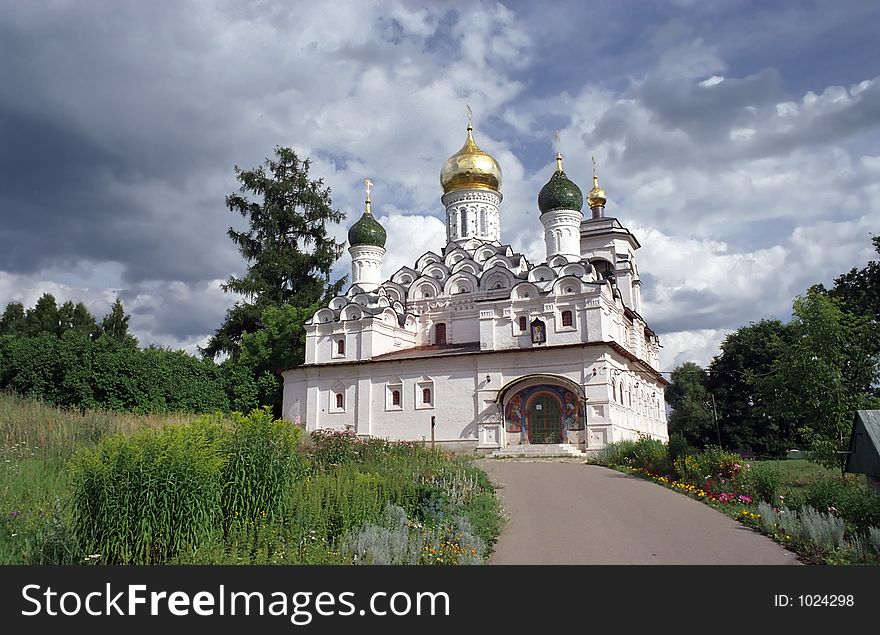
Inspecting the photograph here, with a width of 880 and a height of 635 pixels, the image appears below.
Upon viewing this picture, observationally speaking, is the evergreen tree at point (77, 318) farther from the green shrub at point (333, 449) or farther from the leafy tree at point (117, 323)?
the green shrub at point (333, 449)

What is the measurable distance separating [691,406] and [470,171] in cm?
2560

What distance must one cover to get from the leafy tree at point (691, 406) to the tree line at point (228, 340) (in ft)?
75.8

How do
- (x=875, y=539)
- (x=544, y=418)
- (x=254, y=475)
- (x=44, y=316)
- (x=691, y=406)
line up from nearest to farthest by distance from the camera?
(x=254, y=475), (x=875, y=539), (x=544, y=418), (x=44, y=316), (x=691, y=406)

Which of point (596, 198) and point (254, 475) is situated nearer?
point (254, 475)

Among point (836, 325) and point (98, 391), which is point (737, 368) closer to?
point (836, 325)

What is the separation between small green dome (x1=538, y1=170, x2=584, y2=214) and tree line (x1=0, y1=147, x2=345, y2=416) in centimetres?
1281

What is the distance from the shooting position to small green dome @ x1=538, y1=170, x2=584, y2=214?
33375mm

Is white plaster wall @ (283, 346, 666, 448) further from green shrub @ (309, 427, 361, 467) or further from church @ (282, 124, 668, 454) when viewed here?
green shrub @ (309, 427, 361, 467)

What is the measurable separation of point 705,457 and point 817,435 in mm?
2863

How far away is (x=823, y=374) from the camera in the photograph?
15164mm

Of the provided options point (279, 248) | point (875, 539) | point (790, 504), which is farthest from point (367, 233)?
point (875, 539)

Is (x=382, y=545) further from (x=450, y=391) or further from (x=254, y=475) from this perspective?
(x=450, y=391)

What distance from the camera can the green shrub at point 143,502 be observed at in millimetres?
6531

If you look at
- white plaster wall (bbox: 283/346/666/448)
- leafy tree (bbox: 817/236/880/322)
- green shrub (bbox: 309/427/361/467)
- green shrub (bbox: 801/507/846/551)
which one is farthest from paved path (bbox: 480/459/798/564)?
leafy tree (bbox: 817/236/880/322)
